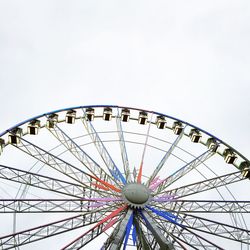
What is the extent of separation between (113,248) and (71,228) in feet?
13.7

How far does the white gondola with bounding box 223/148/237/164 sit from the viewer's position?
25.2m

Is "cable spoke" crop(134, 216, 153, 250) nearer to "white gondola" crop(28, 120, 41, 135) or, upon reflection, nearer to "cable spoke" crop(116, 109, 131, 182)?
"cable spoke" crop(116, 109, 131, 182)

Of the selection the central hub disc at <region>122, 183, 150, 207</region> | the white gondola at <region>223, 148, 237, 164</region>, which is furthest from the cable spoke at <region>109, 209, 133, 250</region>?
the white gondola at <region>223, 148, 237, 164</region>

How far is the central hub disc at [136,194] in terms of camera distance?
63.9 feet

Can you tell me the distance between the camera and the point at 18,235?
1753 centimetres

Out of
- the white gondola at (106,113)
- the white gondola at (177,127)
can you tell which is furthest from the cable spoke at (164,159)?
the white gondola at (106,113)

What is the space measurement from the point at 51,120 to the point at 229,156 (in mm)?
11640

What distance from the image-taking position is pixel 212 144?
2614 centimetres

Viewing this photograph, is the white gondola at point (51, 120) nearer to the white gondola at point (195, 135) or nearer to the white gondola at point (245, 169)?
the white gondola at point (195, 135)

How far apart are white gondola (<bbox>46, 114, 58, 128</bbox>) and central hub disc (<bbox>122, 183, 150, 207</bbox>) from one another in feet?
24.3

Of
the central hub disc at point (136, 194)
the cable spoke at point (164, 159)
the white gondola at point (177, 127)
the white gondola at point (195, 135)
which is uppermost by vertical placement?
the white gondola at point (177, 127)

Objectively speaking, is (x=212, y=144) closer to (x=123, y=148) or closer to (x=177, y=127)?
(x=177, y=127)

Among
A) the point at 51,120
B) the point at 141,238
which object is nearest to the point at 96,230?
the point at 141,238

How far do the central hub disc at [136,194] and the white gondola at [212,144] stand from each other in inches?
293
